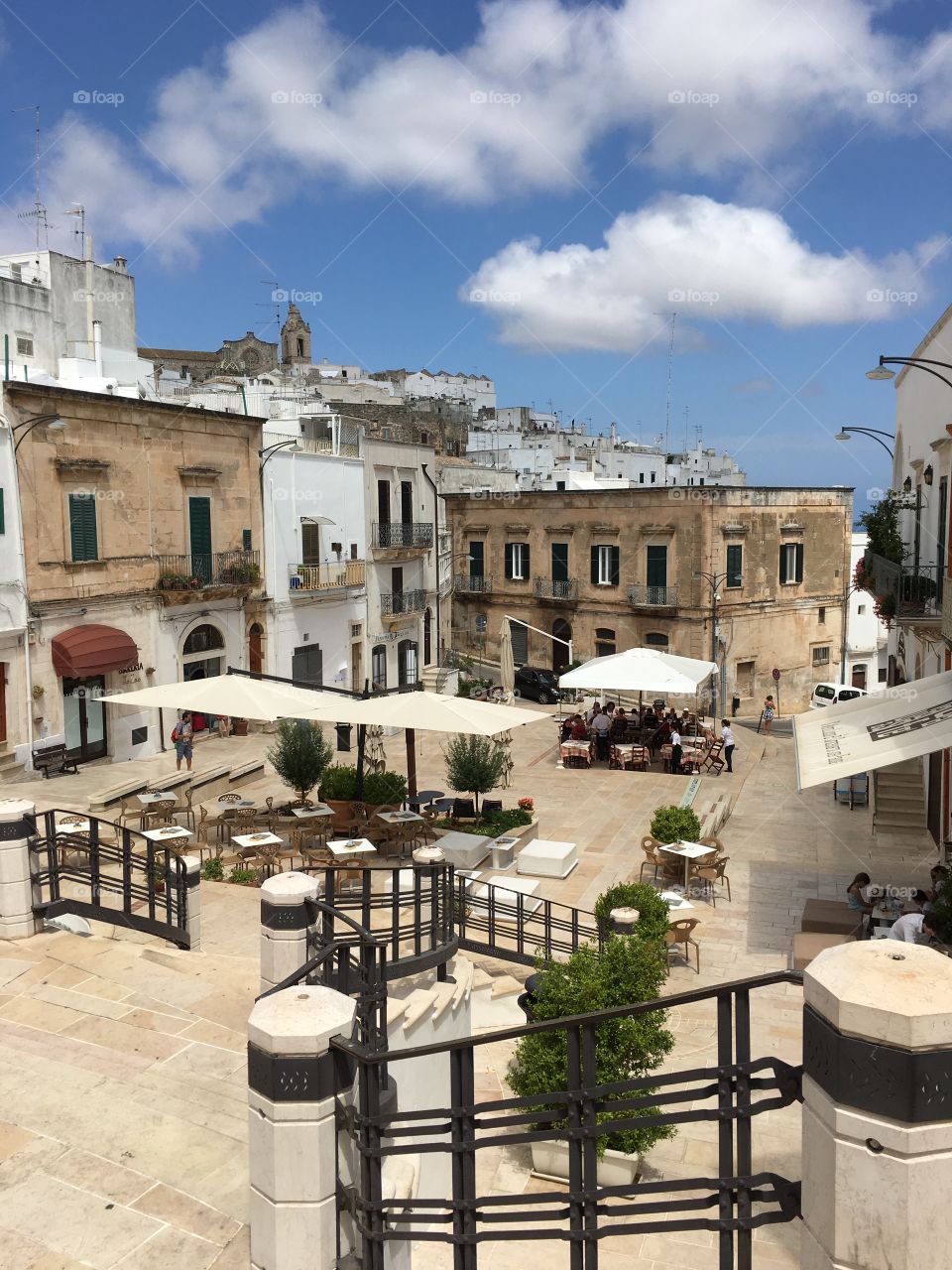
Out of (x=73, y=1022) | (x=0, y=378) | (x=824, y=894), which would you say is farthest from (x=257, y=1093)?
(x=0, y=378)

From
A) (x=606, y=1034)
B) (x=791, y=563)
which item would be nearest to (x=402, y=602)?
(x=791, y=563)

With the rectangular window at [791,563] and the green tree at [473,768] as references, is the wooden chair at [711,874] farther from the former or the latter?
the rectangular window at [791,563]

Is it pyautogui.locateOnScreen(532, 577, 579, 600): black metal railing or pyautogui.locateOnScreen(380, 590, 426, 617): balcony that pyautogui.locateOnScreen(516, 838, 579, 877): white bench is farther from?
pyautogui.locateOnScreen(532, 577, 579, 600): black metal railing

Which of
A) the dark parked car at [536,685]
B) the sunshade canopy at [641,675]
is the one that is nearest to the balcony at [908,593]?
the sunshade canopy at [641,675]

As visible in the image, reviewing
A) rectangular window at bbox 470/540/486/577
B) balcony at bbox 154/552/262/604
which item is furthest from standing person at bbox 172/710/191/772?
rectangular window at bbox 470/540/486/577

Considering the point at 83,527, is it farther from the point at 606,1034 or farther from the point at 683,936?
the point at 606,1034

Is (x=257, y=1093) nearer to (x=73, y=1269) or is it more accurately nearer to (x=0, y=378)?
(x=73, y=1269)

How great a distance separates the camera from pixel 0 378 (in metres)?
19.5

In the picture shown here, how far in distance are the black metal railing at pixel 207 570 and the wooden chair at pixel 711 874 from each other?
49.0 feet

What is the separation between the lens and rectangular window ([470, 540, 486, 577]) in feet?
140

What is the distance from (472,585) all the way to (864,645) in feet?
63.6

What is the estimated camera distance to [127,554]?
888 inches

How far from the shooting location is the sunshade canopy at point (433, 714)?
13367 millimetres

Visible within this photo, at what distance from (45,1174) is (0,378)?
702 inches
